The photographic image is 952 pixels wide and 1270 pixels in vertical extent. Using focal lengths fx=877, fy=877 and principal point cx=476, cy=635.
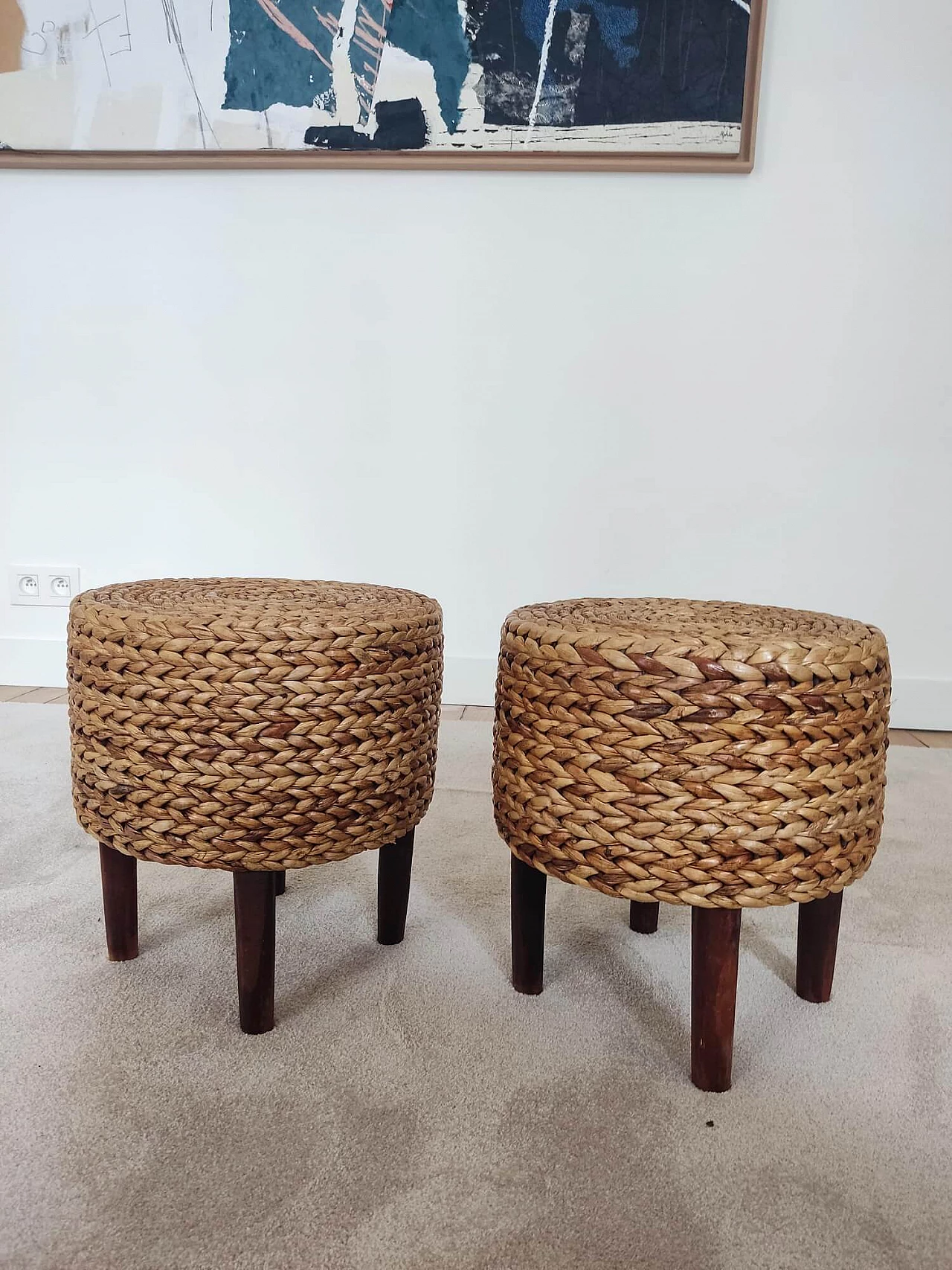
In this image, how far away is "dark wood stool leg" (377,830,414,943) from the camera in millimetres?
969

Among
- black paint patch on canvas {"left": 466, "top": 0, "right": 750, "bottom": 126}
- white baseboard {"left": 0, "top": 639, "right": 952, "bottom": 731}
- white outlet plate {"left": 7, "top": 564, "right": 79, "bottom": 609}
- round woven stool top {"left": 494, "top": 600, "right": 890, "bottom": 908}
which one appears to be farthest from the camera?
white outlet plate {"left": 7, "top": 564, "right": 79, "bottom": 609}

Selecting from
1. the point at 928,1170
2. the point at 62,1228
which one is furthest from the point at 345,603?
the point at 928,1170

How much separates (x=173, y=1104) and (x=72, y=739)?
1.21 ft

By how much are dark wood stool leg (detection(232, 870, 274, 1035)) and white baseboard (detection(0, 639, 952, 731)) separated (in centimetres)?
127

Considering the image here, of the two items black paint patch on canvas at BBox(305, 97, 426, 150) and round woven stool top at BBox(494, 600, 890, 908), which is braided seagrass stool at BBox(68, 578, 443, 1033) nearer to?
round woven stool top at BBox(494, 600, 890, 908)

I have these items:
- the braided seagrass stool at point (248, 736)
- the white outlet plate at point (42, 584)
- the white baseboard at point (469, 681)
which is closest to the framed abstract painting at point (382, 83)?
the white outlet plate at point (42, 584)

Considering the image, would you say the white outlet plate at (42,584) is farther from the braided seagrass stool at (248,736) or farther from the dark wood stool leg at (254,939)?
the dark wood stool leg at (254,939)

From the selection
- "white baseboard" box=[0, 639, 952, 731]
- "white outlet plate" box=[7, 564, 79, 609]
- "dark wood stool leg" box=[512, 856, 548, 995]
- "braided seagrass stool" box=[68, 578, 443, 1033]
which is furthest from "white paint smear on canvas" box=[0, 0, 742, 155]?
"dark wood stool leg" box=[512, 856, 548, 995]

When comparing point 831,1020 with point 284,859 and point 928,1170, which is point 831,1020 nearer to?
point 928,1170

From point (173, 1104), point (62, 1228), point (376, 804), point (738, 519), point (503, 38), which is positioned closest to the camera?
point (62, 1228)

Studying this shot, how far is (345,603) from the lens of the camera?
3.07 ft

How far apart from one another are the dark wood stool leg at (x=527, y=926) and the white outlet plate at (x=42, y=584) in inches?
69.5

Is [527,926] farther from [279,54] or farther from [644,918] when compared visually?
[279,54]

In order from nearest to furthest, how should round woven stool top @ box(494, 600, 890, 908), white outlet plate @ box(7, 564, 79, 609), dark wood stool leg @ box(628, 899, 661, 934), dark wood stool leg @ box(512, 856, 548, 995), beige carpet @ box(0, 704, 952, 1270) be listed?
beige carpet @ box(0, 704, 952, 1270), round woven stool top @ box(494, 600, 890, 908), dark wood stool leg @ box(512, 856, 548, 995), dark wood stool leg @ box(628, 899, 661, 934), white outlet plate @ box(7, 564, 79, 609)
